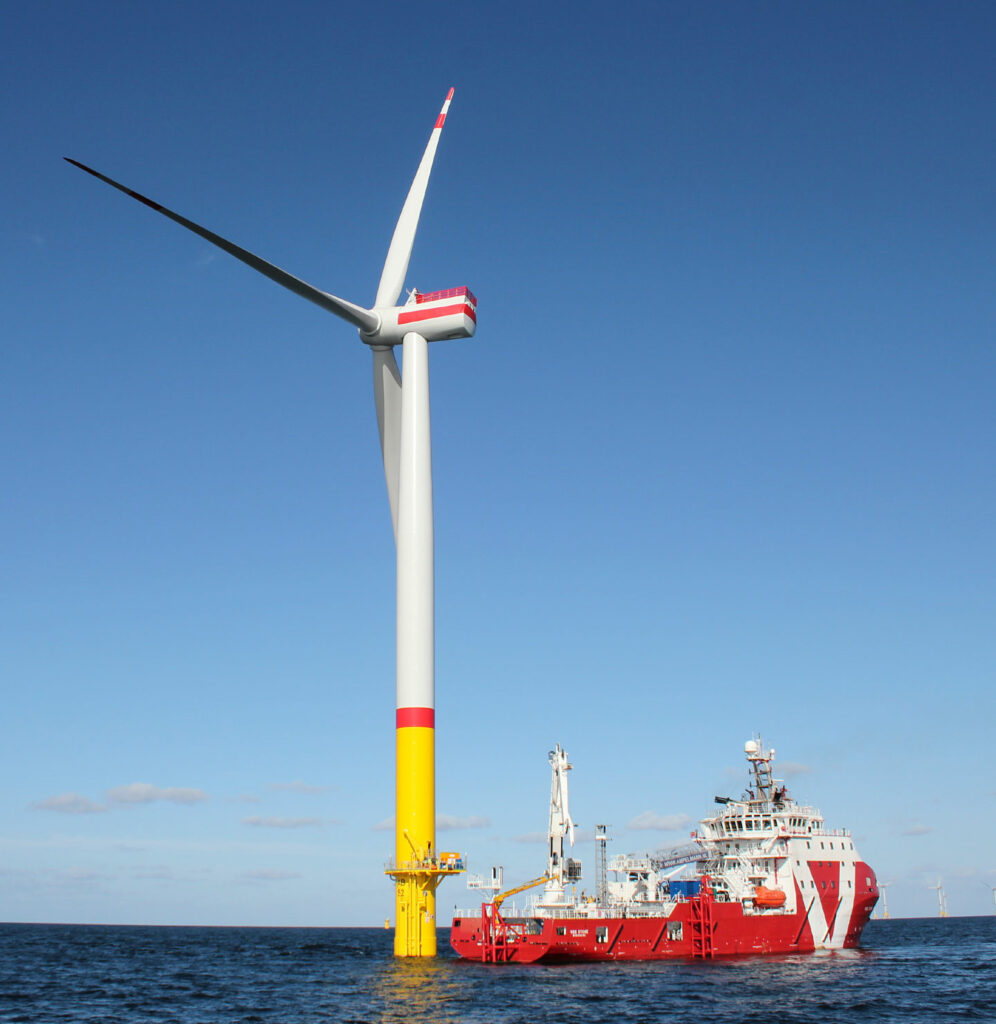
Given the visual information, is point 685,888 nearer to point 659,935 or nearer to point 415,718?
point 659,935

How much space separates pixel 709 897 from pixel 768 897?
5.71 meters

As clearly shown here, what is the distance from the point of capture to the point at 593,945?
67062mm

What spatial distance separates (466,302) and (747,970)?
47.3m

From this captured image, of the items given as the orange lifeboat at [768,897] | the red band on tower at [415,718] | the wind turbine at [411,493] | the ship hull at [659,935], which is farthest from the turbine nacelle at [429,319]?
the orange lifeboat at [768,897]

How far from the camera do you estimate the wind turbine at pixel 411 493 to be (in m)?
59.9

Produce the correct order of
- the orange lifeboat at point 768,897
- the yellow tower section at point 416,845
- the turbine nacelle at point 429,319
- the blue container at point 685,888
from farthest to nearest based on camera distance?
the blue container at point 685,888 < the orange lifeboat at point 768,897 < the turbine nacelle at point 429,319 < the yellow tower section at point 416,845

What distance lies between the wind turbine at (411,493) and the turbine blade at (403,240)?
0.07 metres

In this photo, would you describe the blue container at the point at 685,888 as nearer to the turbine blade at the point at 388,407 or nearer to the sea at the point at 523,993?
the sea at the point at 523,993

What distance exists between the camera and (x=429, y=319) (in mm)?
70938

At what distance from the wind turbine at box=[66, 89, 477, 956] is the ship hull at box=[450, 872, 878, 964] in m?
7.38

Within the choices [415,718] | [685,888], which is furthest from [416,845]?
[685,888]

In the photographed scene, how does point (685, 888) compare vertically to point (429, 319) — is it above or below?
below

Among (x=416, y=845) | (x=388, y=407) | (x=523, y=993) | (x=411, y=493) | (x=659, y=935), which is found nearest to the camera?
(x=523, y=993)

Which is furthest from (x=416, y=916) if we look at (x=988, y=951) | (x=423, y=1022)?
(x=988, y=951)
